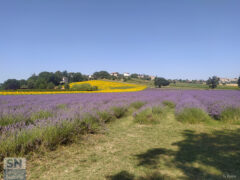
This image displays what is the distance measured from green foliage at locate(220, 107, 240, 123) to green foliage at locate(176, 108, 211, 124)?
70 cm

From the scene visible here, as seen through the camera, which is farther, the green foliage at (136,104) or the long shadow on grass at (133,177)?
the green foliage at (136,104)

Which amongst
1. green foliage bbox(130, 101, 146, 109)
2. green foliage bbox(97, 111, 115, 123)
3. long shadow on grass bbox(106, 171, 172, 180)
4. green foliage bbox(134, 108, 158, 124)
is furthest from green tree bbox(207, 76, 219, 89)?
long shadow on grass bbox(106, 171, 172, 180)

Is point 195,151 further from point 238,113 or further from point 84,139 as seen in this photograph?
point 238,113

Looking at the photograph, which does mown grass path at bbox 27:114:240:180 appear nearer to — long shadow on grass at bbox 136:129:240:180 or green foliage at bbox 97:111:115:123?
long shadow on grass at bbox 136:129:240:180

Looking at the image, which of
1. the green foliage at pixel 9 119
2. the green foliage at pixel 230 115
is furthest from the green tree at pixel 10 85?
the green foliage at pixel 230 115

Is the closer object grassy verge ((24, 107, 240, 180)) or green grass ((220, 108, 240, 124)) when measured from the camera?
grassy verge ((24, 107, 240, 180))

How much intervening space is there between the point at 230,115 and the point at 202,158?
4.35m

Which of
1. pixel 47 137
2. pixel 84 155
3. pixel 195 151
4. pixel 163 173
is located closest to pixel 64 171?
pixel 84 155

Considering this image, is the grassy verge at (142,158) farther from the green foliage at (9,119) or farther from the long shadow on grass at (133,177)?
the green foliage at (9,119)

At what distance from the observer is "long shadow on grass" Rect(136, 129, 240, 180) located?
208 cm

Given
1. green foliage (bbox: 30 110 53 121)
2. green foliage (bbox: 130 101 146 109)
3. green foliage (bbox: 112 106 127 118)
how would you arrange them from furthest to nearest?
green foliage (bbox: 130 101 146 109), green foliage (bbox: 112 106 127 118), green foliage (bbox: 30 110 53 121)

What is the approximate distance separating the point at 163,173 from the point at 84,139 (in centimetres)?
222

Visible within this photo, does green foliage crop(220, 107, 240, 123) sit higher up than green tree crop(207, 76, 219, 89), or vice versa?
green tree crop(207, 76, 219, 89)

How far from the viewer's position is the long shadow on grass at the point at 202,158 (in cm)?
208
